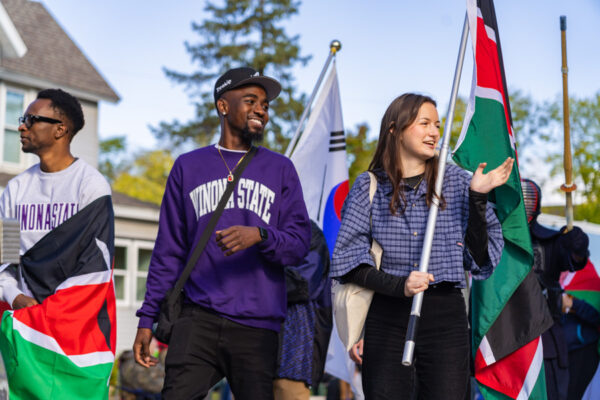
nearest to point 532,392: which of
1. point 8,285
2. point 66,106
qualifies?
point 8,285

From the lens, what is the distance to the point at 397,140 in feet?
14.5

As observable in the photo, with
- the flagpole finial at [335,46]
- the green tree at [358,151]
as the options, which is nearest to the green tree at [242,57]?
the green tree at [358,151]

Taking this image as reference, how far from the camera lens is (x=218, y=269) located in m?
4.39

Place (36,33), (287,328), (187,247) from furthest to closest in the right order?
(36,33) → (287,328) → (187,247)

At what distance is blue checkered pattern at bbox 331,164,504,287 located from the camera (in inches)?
163

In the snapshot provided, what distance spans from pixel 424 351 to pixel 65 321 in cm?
206

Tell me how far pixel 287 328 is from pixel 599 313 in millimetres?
2840

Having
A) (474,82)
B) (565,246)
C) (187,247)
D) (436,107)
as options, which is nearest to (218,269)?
(187,247)

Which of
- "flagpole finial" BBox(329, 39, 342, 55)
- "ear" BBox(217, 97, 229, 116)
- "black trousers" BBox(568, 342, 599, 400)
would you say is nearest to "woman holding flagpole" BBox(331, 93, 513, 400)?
"ear" BBox(217, 97, 229, 116)

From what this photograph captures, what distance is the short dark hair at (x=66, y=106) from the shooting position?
209 inches

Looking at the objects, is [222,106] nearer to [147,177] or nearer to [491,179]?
[491,179]

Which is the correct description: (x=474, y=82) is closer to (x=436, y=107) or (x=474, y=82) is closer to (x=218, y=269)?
(x=436, y=107)

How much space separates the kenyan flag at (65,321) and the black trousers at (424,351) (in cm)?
168

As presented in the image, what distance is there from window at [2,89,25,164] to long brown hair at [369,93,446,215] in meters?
16.7
